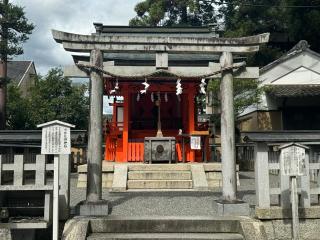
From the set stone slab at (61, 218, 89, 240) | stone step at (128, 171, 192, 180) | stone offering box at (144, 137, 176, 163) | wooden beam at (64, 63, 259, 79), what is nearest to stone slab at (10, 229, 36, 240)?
stone slab at (61, 218, 89, 240)

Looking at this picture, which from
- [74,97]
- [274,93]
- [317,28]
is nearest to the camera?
[274,93]

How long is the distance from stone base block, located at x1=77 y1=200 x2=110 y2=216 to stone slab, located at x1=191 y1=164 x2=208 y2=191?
4.29 m

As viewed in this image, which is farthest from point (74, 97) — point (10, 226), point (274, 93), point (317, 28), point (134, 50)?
point (317, 28)

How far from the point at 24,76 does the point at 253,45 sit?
31722mm

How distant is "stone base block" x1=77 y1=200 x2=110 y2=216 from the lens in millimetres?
7625

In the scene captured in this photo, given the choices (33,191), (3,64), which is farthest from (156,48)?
(3,64)

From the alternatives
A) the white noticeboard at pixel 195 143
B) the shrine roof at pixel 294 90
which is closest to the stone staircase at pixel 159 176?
the white noticeboard at pixel 195 143

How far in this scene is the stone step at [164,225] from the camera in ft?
23.1

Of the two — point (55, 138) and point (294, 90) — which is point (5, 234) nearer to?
point (55, 138)

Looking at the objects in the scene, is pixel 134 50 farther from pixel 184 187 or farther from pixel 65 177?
pixel 184 187

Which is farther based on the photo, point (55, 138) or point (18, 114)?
point (18, 114)

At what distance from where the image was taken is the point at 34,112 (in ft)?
68.0

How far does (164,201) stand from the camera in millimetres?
9359

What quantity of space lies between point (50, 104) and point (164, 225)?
15880 millimetres
